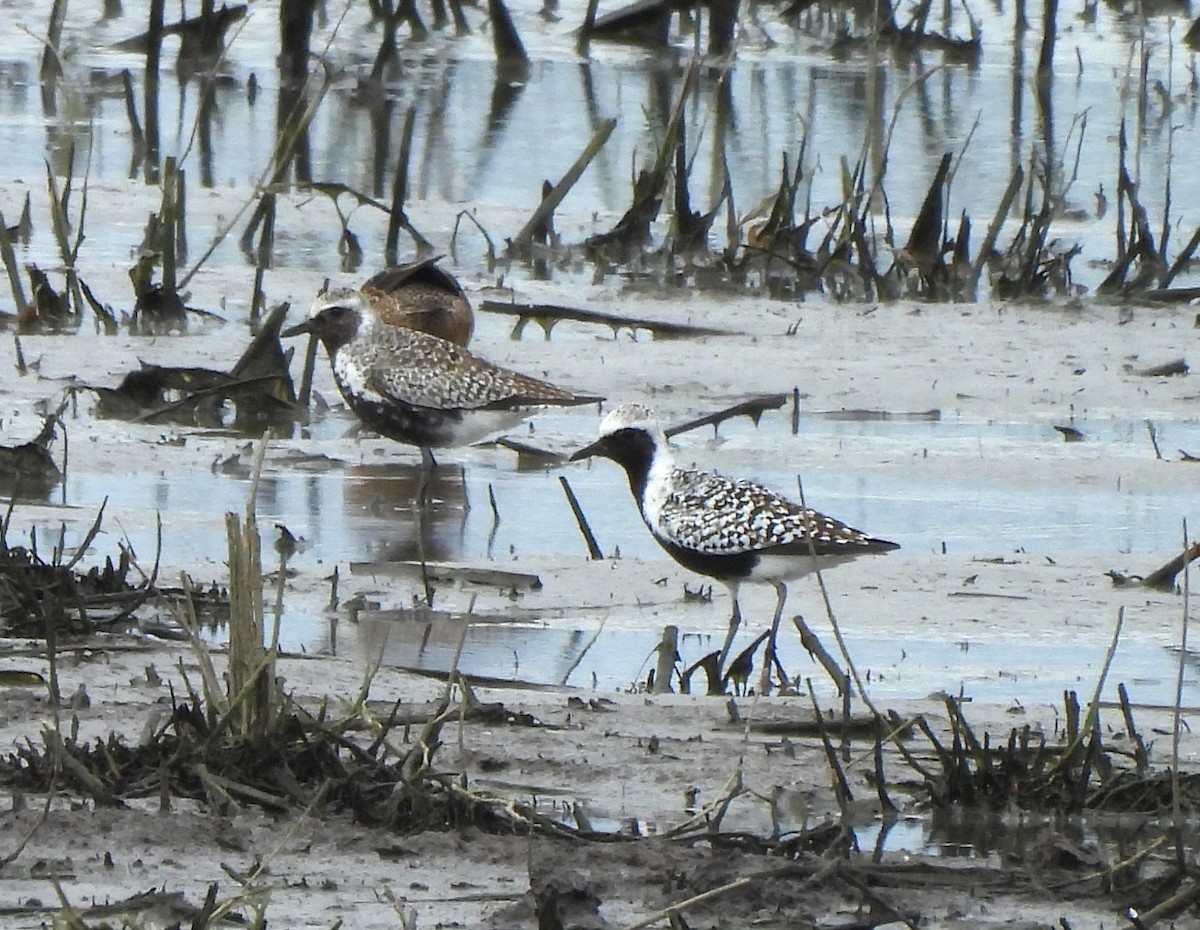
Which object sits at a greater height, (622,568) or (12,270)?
(12,270)

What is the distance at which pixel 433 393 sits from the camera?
827 centimetres

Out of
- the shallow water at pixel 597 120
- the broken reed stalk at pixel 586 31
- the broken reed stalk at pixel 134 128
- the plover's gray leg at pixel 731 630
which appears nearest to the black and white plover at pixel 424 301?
the shallow water at pixel 597 120

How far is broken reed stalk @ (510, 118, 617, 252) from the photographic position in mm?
11133

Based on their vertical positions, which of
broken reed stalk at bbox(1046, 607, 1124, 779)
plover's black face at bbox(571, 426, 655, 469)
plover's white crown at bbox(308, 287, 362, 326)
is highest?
broken reed stalk at bbox(1046, 607, 1124, 779)

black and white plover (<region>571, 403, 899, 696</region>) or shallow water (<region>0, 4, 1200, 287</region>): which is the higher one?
black and white plover (<region>571, 403, 899, 696</region>)

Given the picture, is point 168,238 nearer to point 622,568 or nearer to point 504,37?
point 622,568

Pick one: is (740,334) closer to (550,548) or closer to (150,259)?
(150,259)

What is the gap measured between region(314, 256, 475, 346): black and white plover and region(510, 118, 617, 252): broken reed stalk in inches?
59.4

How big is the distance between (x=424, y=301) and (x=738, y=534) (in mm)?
3755

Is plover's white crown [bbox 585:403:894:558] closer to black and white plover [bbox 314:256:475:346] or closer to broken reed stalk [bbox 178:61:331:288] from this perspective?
black and white plover [bbox 314:256:475:346]

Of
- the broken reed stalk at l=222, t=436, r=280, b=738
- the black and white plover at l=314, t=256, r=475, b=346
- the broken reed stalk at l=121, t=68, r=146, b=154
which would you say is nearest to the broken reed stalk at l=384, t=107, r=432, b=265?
the black and white plover at l=314, t=256, r=475, b=346

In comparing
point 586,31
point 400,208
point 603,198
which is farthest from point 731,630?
point 586,31

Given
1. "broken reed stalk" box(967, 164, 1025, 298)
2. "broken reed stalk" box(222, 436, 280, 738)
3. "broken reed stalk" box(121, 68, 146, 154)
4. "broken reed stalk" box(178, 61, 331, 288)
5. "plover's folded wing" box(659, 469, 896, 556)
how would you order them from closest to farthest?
"broken reed stalk" box(222, 436, 280, 738)
"plover's folded wing" box(659, 469, 896, 556)
"broken reed stalk" box(178, 61, 331, 288)
"broken reed stalk" box(967, 164, 1025, 298)
"broken reed stalk" box(121, 68, 146, 154)

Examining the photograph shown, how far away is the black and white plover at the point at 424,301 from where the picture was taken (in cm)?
960
